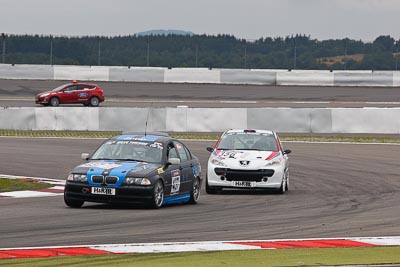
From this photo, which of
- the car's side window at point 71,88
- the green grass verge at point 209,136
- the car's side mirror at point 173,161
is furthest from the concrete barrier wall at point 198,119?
the car's side mirror at point 173,161

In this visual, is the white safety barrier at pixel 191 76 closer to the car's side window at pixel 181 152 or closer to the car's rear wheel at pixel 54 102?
the car's rear wheel at pixel 54 102

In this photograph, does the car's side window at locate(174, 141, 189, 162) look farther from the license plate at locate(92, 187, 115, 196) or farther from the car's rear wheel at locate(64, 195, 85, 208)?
the car's rear wheel at locate(64, 195, 85, 208)

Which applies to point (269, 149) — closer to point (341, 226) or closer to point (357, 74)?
point (341, 226)

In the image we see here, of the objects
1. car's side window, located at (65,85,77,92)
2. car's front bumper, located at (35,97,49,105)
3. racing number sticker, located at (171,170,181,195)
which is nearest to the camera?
racing number sticker, located at (171,170,181,195)

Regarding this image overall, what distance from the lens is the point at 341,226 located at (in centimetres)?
1502

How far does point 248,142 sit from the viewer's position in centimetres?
2212

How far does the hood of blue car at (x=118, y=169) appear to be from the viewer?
16.9 metres

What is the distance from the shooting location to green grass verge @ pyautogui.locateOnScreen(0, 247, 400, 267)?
36.0 feet

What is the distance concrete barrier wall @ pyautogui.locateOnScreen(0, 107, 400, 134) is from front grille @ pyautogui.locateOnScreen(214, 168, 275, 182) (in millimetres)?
14820

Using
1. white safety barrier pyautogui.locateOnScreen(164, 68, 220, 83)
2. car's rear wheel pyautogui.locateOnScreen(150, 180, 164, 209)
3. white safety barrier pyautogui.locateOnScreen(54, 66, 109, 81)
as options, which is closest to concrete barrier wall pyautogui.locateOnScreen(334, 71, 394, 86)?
white safety barrier pyautogui.locateOnScreen(164, 68, 220, 83)

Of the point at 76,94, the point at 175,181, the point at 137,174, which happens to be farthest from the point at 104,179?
the point at 76,94

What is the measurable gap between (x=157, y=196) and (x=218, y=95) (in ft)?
113

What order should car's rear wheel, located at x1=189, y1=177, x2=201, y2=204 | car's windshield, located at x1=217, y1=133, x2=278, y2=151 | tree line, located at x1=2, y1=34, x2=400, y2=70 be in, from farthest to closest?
tree line, located at x1=2, y1=34, x2=400, y2=70 → car's windshield, located at x1=217, y1=133, x2=278, y2=151 → car's rear wheel, located at x1=189, y1=177, x2=201, y2=204

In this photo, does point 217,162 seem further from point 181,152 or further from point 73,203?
point 73,203
